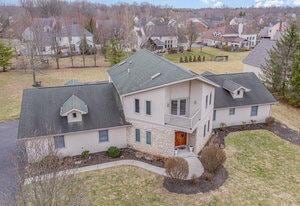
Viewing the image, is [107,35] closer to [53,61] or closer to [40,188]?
[53,61]

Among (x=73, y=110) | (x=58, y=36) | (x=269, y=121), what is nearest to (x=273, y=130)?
(x=269, y=121)

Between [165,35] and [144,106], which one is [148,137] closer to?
[144,106]

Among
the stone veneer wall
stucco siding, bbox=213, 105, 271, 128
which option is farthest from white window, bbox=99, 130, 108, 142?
stucco siding, bbox=213, 105, 271, 128

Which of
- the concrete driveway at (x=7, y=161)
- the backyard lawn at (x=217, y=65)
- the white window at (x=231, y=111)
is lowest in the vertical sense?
the concrete driveway at (x=7, y=161)

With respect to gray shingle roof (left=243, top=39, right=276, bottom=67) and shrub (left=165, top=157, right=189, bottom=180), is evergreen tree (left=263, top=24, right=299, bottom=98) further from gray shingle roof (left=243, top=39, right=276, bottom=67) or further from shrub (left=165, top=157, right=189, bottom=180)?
shrub (left=165, top=157, right=189, bottom=180)

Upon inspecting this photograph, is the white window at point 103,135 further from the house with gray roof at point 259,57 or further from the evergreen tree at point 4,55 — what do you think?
the evergreen tree at point 4,55

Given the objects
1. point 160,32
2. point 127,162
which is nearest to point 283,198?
point 127,162

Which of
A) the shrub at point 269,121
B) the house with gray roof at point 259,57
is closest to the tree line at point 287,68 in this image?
the house with gray roof at point 259,57
